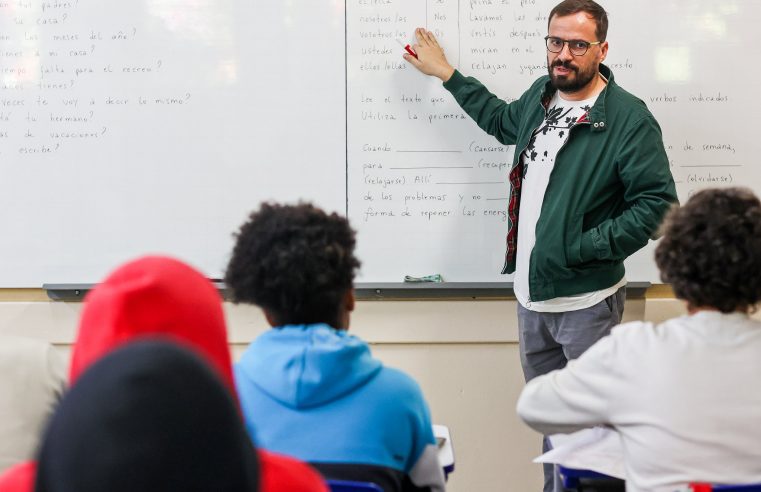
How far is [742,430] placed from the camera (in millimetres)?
1424

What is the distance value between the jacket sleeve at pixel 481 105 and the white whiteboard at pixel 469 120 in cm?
12

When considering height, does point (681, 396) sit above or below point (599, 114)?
below

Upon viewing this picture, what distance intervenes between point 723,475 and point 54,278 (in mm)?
2528

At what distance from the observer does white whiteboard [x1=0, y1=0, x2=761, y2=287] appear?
2965mm

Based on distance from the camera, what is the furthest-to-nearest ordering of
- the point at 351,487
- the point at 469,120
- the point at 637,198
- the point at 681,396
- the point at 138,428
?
1. the point at 469,120
2. the point at 637,198
3. the point at 681,396
4. the point at 351,487
5. the point at 138,428

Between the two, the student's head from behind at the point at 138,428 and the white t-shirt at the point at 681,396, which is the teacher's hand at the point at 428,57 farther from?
the student's head from behind at the point at 138,428

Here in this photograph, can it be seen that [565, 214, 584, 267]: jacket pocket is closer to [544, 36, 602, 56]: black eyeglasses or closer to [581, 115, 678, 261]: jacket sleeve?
[581, 115, 678, 261]: jacket sleeve

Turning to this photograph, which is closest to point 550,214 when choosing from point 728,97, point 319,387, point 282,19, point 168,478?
point 728,97

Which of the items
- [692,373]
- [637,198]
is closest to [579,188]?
[637,198]

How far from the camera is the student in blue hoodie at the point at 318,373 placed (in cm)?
141

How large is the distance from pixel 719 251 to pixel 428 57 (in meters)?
1.67

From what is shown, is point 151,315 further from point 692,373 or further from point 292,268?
point 692,373

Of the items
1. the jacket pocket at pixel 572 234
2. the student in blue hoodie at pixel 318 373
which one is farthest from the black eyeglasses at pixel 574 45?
the student in blue hoodie at pixel 318 373

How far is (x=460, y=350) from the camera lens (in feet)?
10.1
